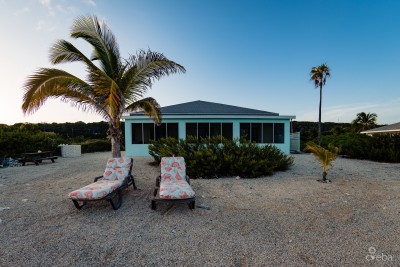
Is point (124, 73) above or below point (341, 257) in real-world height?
above

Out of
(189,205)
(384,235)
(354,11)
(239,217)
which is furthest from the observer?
(354,11)

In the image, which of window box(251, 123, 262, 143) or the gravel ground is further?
window box(251, 123, 262, 143)

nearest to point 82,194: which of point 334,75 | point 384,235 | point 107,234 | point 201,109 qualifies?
point 107,234

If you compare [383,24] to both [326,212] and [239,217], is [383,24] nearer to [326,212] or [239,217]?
[326,212]

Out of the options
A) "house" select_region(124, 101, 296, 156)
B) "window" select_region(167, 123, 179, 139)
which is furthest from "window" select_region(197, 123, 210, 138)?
"window" select_region(167, 123, 179, 139)

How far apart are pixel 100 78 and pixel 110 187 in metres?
3.37

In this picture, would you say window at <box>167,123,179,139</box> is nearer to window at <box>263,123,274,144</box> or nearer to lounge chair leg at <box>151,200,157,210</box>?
window at <box>263,123,274,144</box>

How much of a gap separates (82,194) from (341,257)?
4.73 m

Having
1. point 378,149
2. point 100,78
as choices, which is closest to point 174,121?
point 100,78

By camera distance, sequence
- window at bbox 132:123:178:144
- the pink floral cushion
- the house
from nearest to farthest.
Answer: the pink floral cushion < the house < window at bbox 132:123:178:144

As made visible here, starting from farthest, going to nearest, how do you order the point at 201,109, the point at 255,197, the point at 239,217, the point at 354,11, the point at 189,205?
1. the point at 201,109
2. the point at 354,11
3. the point at 255,197
4. the point at 189,205
5. the point at 239,217

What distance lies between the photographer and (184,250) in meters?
2.78

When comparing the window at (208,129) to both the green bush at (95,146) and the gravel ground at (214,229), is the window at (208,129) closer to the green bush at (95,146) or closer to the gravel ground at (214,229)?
the gravel ground at (214,229)

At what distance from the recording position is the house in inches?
A: 547
